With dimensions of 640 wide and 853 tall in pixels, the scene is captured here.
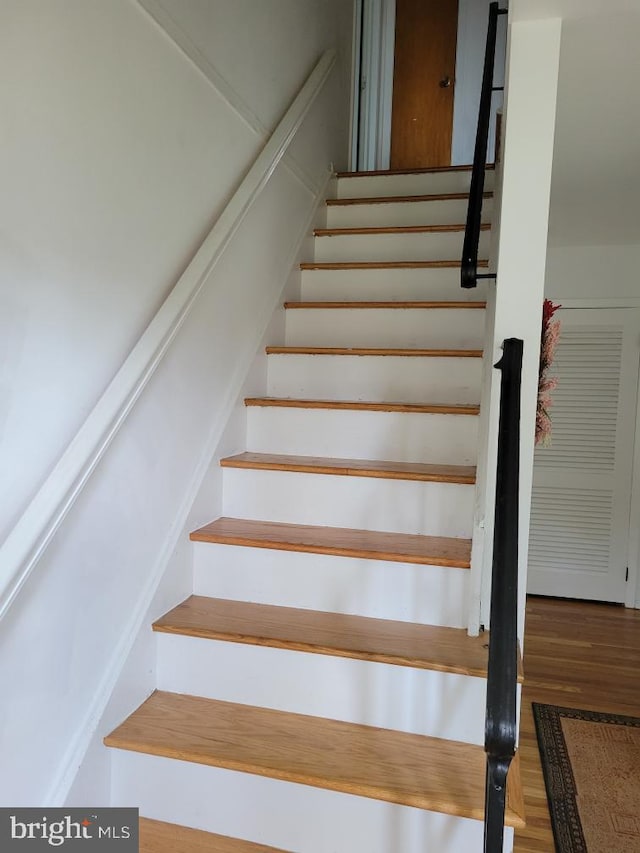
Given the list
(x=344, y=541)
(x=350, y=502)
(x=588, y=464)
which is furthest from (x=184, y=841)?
(x=588, y=464)

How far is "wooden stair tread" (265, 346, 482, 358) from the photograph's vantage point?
2111mm

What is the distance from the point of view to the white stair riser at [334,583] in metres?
1.57

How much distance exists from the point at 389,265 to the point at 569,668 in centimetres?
213

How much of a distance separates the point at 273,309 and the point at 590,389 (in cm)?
231

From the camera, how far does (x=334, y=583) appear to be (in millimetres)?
1646

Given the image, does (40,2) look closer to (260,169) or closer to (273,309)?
(260,169)

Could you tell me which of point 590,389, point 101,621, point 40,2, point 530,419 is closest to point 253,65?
point 40,2

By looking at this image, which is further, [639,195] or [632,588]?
[632,588]

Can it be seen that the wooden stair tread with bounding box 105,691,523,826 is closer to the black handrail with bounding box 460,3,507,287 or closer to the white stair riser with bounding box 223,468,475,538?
the white stair riser with bounding box 223,468,475,538

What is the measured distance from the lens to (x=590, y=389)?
12.0 feet

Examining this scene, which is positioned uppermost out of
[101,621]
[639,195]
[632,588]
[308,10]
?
[308,10]

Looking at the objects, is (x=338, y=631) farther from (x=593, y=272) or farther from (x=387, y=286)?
(x=593, y=272)

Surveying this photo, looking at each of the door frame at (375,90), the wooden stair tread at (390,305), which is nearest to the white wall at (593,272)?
the wooden stair tread at (390,305)

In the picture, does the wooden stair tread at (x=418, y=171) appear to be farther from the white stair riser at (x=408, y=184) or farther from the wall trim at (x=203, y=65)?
the wall trim at (x=203, y=65)
